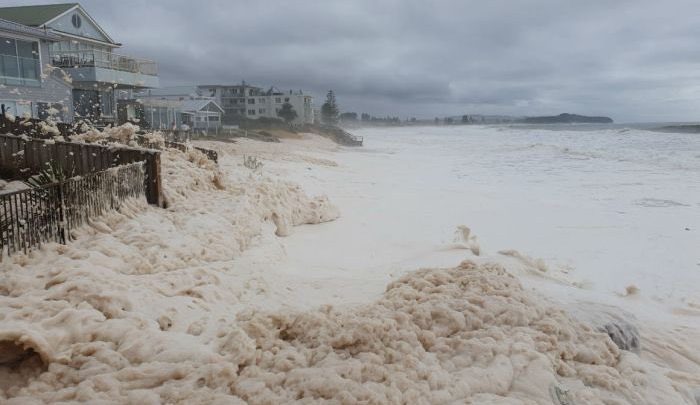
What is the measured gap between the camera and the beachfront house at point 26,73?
21234 mm

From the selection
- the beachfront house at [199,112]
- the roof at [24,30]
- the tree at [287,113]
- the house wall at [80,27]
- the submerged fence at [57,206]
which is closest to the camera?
the submerged fence at [57,206]

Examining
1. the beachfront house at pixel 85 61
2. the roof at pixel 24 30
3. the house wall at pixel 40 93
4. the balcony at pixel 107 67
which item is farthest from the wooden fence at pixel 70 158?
the balcony at pixel 107 67

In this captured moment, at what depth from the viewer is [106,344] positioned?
12.8 feet

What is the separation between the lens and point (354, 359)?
13.3 feet

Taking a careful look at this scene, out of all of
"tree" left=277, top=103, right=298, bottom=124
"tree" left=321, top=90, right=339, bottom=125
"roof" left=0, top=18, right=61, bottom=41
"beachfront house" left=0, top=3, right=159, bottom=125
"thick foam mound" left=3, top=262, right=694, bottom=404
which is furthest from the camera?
"tree" left=321, top=90, right=339, bottom=125

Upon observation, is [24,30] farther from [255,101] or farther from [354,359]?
[255,101]

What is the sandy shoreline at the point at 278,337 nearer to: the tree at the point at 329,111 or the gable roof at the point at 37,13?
the gable roof at the point at 37,13

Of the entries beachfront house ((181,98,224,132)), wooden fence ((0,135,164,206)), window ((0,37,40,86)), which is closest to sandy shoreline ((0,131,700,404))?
wooden fence ((0,135,164,206))

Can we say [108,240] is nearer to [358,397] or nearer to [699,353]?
[358,397]

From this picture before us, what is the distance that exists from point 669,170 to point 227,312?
959 inches

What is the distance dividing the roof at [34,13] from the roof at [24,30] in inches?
272

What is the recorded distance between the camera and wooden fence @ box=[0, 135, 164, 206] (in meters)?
8.30

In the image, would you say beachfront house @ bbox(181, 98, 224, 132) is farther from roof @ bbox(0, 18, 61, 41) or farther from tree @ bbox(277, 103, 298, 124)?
tree @ bbox(277, 103, 298, 124)

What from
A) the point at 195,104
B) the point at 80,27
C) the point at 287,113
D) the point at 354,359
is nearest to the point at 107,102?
the point at 80,27
